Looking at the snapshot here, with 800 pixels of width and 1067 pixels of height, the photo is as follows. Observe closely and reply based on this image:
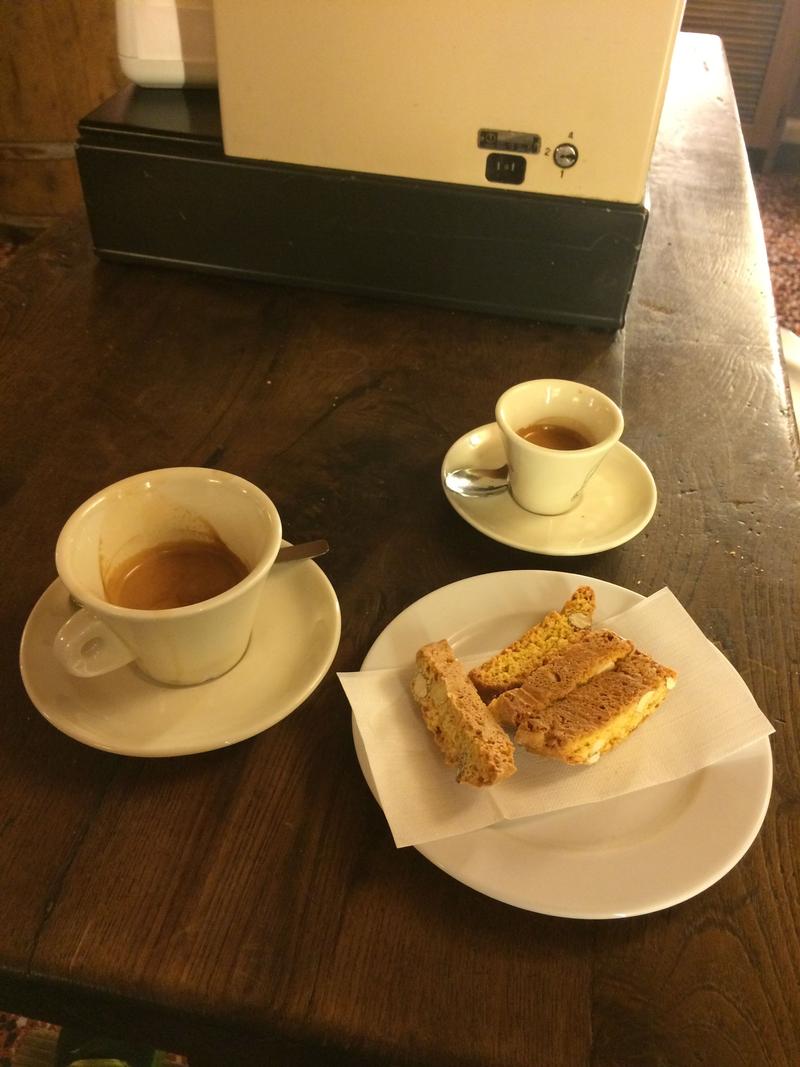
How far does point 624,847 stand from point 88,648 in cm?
35

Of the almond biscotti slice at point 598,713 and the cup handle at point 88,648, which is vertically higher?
the cup handle at point 88,648

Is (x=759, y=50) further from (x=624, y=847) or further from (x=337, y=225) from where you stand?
(x=624, y=847)

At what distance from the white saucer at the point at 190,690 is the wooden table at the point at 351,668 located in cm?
4

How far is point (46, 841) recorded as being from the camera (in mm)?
512

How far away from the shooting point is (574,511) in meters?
0.73

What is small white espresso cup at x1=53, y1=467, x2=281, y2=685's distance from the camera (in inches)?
20.2

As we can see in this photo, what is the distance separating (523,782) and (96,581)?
296 mm

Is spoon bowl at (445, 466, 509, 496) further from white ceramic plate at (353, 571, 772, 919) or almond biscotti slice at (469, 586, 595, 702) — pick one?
white ceramic plate at (353, 571, 772, 919)

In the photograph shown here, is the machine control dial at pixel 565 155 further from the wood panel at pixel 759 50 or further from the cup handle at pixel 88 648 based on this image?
the wood panel at pixel 759 50

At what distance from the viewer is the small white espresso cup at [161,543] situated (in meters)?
0.51

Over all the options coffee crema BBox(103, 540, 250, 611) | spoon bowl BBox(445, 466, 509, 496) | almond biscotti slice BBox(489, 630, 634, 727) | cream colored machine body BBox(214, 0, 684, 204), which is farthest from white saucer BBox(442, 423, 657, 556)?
cream colored machine body BBox(214, 0, 684, 204)

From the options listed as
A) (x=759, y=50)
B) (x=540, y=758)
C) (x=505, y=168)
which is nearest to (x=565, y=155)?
(x=505, y=168)

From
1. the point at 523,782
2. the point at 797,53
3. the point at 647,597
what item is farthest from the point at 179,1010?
the point at 797,53

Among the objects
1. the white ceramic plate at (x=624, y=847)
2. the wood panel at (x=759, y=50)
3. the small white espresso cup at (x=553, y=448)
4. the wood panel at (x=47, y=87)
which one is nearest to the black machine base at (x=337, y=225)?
the small white espresso cup at (x=553, y=448)
